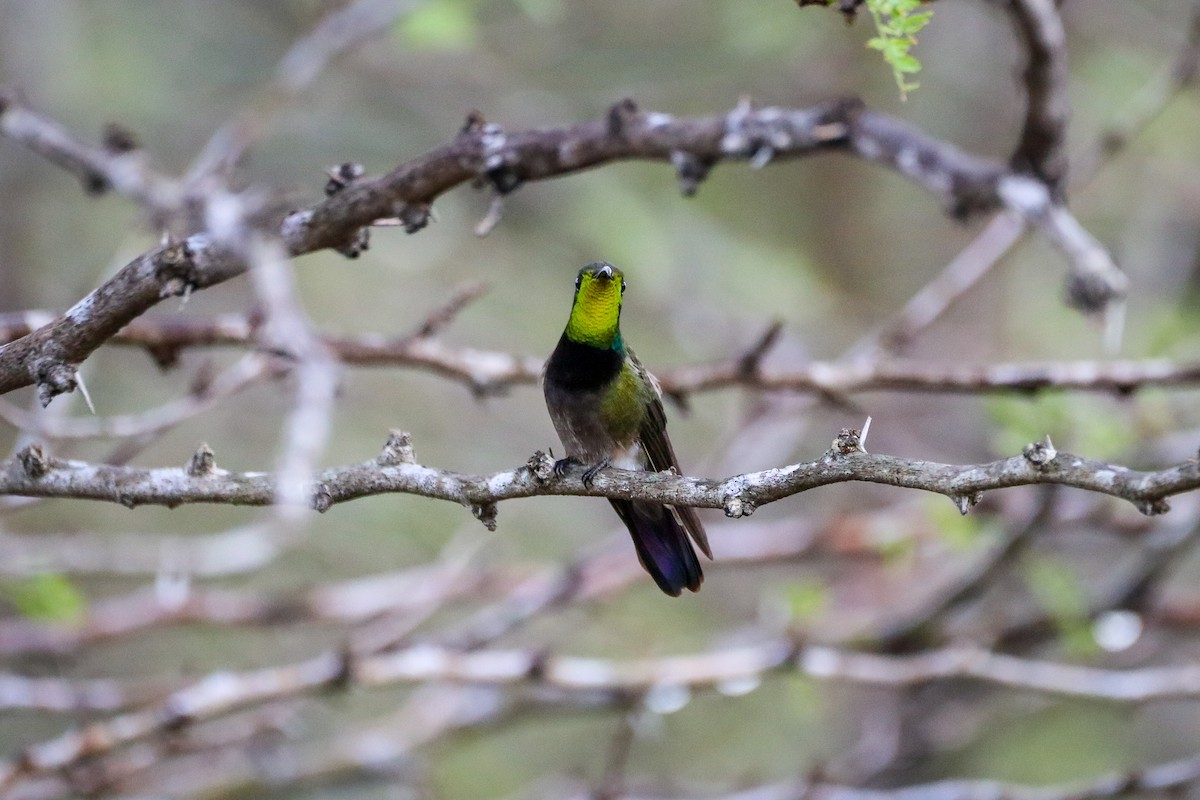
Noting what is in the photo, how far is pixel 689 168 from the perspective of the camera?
13.0 ft

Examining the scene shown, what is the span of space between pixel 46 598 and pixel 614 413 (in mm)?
2309

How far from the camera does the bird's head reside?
397cm

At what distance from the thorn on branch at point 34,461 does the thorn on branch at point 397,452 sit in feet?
2.83

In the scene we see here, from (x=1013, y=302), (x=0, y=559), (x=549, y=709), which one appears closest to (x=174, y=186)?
(x=0, y=559)

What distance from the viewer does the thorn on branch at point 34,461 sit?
3080 mm

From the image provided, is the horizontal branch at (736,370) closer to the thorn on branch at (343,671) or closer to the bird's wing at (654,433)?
the bird's wing at (654,433)

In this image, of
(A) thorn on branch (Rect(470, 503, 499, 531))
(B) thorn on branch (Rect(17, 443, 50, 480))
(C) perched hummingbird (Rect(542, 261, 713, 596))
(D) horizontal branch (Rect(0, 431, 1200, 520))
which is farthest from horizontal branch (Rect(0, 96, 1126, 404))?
(A) thorn on branch (Rect(470, 503, 499, 531))

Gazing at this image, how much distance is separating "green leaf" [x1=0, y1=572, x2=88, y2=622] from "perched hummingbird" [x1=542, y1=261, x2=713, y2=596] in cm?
205

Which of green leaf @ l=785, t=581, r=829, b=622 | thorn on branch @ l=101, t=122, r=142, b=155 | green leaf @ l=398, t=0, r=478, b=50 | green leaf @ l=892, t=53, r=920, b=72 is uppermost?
green leaf @ l=398, t=0, r=478, b=50

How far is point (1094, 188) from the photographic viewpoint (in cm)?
985

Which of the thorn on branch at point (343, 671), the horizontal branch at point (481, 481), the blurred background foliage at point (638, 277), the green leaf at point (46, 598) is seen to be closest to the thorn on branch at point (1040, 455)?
the horizontal branch at point (481, 481)

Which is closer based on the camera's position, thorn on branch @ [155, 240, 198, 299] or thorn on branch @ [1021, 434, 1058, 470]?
thorn on branch @ [1021, 434, 1058, 470]

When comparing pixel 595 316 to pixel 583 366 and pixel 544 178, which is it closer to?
pixel 583 366

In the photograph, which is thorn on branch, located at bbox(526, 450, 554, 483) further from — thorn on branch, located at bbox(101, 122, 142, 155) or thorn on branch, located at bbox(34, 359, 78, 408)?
thorn on branch, located at bbox(101, 122, 142, 155)
